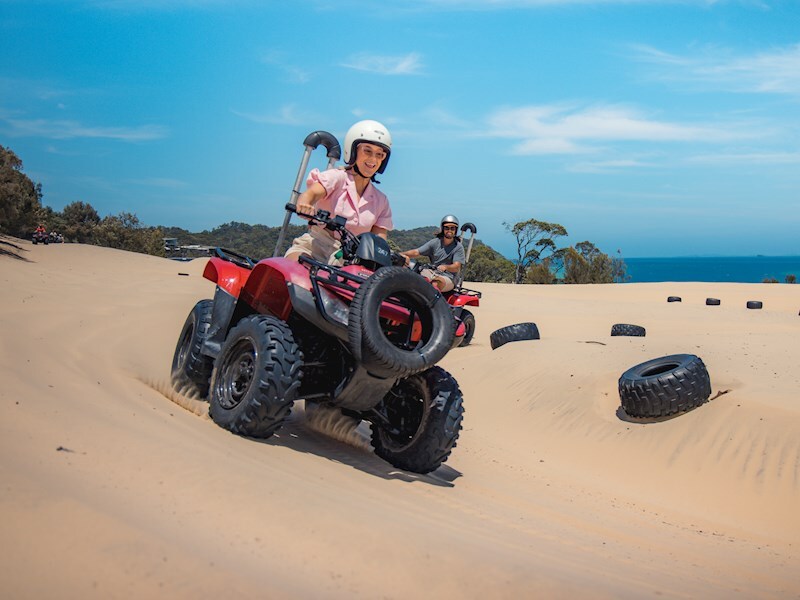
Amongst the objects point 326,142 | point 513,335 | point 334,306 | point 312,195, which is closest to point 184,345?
point 312,195

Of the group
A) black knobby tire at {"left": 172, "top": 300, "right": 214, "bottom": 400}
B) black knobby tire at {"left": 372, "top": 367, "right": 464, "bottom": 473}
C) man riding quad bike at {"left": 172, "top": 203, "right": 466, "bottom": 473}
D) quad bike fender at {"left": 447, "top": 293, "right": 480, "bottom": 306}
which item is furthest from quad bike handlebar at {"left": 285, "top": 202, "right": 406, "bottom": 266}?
quad bike fender at {"left": 447, "top": 293, "right": 480, "bottom": 306}

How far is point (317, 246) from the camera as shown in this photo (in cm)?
585

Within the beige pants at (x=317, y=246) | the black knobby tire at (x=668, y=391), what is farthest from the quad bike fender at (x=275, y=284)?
the black knobby tire at (x=668, y=391)

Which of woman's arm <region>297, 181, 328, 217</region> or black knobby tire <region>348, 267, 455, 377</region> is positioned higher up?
woman's arm <region>297, 181, 328, 217</region>

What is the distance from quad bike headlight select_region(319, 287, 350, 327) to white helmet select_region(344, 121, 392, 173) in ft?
5.15

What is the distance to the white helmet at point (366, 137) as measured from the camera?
5.62 metres

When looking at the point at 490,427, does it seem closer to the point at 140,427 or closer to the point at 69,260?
the point at 140,427

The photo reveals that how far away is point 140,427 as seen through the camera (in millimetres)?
3758

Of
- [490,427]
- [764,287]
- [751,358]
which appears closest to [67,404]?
[490,427]

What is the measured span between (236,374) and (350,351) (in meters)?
1.03

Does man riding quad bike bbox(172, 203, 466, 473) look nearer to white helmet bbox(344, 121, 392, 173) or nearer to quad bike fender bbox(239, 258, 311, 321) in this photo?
quad bike fender bbox(239, 258, 311, 321)

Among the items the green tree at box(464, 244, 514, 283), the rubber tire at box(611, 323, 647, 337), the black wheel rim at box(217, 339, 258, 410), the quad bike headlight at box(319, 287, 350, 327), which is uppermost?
the green tree at box(464, 244, 514, 283)

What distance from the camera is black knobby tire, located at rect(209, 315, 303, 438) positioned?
4477mm

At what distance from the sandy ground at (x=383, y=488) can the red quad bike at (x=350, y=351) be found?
25 centimetres
